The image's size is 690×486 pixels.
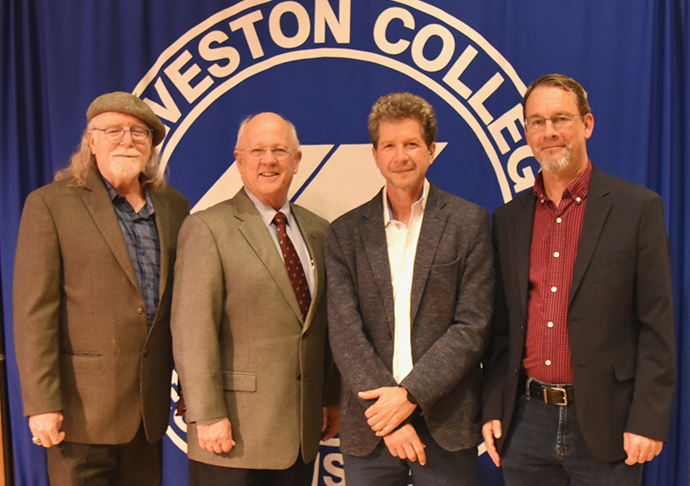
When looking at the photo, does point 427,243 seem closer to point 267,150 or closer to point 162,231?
point 267,150

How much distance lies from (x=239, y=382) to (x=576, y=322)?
44.8 inches

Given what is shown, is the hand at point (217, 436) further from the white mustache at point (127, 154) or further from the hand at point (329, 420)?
the white mustache at point (127, 154)

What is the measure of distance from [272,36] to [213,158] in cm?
69

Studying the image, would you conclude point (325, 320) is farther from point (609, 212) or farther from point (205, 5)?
point (205, 5)

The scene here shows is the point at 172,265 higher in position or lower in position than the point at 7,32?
lower

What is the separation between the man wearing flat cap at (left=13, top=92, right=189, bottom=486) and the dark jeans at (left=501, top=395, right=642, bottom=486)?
1.30 m

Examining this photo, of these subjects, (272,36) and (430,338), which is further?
(272,36)

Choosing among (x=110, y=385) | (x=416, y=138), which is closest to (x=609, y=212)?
(x=416, y=138)

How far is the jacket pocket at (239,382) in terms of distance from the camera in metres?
1.89

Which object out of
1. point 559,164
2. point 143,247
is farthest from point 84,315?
point 559,164

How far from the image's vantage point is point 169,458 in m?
2.96

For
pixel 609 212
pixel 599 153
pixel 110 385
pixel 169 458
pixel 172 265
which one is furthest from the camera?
pixel 169 458

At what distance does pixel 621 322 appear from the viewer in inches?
66.5

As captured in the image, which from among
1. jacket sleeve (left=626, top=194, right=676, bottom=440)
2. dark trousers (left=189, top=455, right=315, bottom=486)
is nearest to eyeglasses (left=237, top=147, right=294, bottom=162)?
dark trousers (left=189, top=455, right=315, bottom=486)
